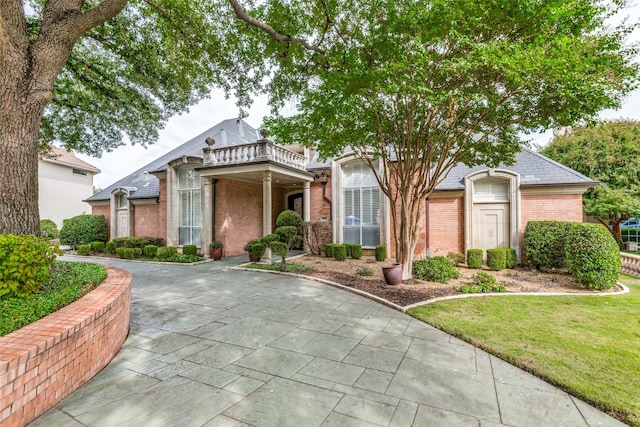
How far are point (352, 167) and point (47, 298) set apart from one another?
10.5m

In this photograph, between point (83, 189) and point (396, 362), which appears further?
point (83, 189)

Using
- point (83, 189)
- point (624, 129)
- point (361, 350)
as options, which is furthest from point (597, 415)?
point (83, 189)

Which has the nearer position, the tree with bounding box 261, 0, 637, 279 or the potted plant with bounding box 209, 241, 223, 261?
the tree with bounding box 261, 0, 637, 279

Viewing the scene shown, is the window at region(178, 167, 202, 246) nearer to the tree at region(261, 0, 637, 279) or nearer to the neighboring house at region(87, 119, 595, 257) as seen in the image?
the neighboring house at region(87, 119, 595, 257)

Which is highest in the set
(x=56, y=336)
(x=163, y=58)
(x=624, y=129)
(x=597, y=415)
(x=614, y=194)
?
(x=163, y=58)

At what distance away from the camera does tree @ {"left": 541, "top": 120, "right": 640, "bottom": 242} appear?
12.3 meters

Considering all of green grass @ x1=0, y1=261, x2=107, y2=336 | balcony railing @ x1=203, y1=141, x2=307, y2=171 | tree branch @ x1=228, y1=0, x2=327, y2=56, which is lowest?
green grass @ x1=0, y1=261, x2=107, y2=336

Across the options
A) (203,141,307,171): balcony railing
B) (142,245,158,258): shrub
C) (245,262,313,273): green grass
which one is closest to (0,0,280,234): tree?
(203,141,307,171): balcony railing

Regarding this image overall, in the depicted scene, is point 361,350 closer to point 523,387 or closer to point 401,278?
point 523,387

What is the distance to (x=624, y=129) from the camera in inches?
524

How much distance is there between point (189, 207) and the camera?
12977 millimetres

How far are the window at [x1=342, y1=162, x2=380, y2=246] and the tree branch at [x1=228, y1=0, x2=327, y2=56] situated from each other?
5.54 metres

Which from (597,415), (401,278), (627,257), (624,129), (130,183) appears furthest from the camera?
(130,183)

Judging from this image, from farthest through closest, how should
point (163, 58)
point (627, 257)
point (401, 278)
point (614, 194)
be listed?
point (614, 194) → point (627, 257) → point (163, 58) → point (401, 278)
